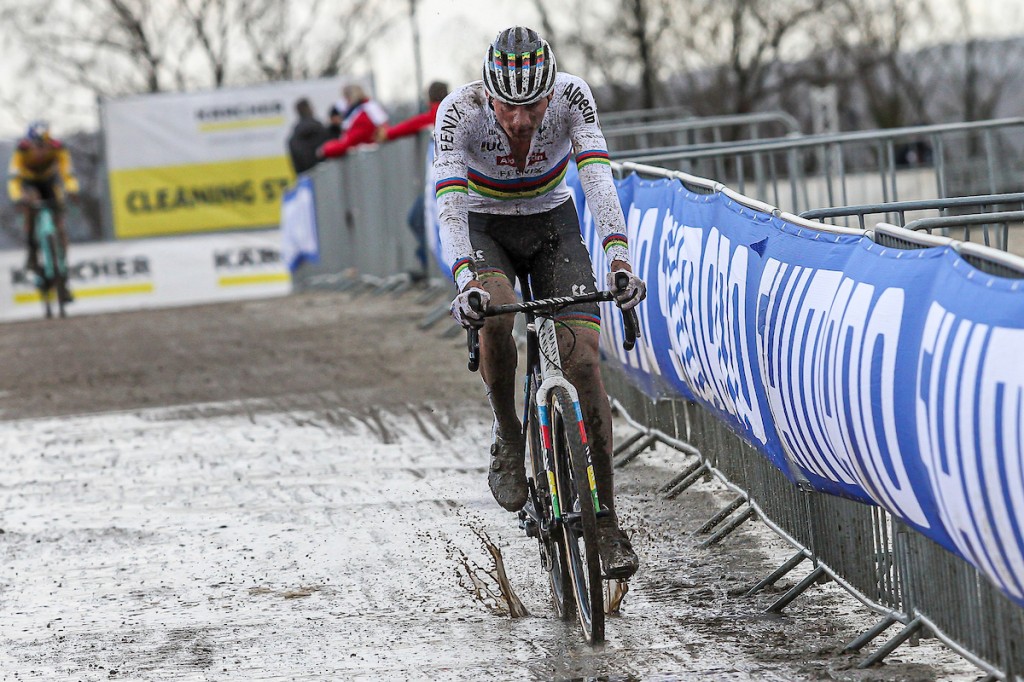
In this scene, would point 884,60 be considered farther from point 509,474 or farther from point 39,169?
point 509,474

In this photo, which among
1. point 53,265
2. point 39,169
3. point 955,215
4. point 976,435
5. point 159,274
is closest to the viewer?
point 976,435

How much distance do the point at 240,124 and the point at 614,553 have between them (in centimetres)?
3181

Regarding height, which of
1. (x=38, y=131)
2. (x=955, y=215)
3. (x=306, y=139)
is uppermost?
(x=38, y=131)

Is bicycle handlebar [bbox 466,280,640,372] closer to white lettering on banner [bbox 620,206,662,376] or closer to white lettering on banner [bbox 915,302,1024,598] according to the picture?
white lettering on banner [bbox 915,302,1024,598]

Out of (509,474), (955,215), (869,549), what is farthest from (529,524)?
(955,215)

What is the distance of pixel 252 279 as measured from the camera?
31.2 m

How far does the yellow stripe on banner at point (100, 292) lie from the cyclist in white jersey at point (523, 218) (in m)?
25.4

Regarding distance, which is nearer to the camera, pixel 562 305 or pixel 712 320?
pixel 562 305

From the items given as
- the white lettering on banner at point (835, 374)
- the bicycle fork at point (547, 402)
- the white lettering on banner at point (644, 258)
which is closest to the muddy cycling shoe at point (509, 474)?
the bicycle fork at point (547, 402)

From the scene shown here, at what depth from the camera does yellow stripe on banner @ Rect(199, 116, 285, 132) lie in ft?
118

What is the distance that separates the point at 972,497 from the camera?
155 inches

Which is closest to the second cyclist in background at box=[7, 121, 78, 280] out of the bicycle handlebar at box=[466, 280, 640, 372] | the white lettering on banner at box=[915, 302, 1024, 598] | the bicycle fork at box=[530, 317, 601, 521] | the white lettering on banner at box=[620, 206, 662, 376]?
the white lettering on banner at box=[620, 206, 662, 376]

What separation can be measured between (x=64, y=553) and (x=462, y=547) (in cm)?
192

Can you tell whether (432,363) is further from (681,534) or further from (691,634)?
(691,634)
